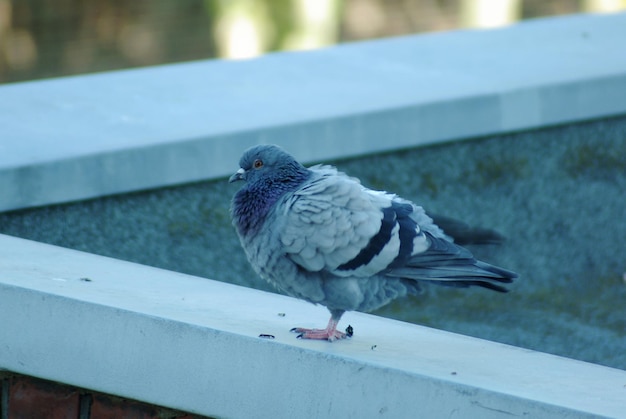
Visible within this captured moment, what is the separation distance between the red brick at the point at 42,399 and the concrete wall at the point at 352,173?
6 cm

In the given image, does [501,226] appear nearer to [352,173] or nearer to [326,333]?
Answer: [352,173]

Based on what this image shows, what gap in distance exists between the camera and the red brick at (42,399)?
237cm

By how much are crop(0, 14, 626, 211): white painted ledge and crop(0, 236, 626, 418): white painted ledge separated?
0.96 m

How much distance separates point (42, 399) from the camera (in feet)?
7.79

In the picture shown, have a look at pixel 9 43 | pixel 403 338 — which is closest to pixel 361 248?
pixel 403 338

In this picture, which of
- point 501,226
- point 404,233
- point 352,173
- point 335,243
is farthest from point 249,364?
point 501,226

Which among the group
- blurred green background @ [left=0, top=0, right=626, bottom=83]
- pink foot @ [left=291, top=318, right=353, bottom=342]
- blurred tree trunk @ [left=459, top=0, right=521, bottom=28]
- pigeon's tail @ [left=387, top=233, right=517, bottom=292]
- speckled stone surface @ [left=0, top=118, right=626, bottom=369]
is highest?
blurred tree trunk @ [left=459, top=0, right=521, bottom=28]

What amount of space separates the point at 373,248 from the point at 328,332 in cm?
24

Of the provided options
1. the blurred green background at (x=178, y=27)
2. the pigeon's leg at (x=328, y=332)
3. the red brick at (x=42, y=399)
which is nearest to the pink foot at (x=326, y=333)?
the pigeon's leg at (x=328, y=332)

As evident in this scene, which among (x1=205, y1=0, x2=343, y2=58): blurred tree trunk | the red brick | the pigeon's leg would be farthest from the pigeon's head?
(x1=205, y1=0, x2=343, y2=58): blurred tree trunk

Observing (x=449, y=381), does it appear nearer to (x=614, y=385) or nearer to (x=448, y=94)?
(x=614, y=385)

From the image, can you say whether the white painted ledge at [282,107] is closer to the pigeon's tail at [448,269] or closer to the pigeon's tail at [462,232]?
the pigeon's tail at [462,232]

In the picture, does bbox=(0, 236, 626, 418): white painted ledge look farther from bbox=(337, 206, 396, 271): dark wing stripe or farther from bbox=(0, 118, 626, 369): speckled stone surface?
bbox=(0, 118, 626, 369): speckled stone surface

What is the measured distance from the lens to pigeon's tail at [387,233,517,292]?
2688mm
